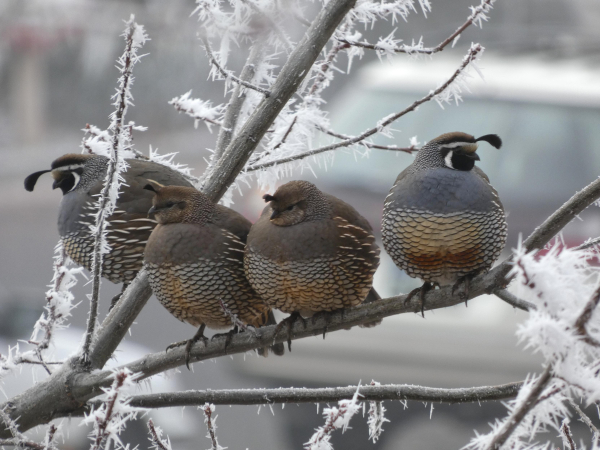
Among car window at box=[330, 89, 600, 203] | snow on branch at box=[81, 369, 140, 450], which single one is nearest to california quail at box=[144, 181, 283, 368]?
snow on branch at box=[81, 369, 140, 450]

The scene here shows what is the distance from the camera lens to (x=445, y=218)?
1.97 metres

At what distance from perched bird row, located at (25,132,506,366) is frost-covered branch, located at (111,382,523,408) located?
0.17 m

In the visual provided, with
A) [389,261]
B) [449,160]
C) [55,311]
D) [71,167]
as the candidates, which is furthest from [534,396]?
[389,261]

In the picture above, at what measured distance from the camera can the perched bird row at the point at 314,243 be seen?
1972 millimetres

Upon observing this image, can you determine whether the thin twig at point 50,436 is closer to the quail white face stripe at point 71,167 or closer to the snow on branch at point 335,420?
the snow on branch at point 335,420

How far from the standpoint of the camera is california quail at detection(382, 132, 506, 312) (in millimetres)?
1958

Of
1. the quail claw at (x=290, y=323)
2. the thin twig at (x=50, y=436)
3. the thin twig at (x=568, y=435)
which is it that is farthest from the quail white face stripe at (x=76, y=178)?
the thin twig at (x=568, y=435)

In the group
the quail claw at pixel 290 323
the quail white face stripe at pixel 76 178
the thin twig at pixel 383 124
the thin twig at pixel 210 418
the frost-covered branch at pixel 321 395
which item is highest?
the quail white face stripe at pixel 76 178

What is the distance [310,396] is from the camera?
176 cm

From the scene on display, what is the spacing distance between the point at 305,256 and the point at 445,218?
1.16 feet

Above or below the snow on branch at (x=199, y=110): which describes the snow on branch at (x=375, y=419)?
below

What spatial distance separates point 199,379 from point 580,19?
8731 millimetres

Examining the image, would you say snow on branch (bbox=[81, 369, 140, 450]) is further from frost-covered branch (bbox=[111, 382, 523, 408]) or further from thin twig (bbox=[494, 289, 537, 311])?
thin twig (bbox=[494, 289, 537, 311])

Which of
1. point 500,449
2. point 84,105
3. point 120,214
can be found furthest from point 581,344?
point 84,105
